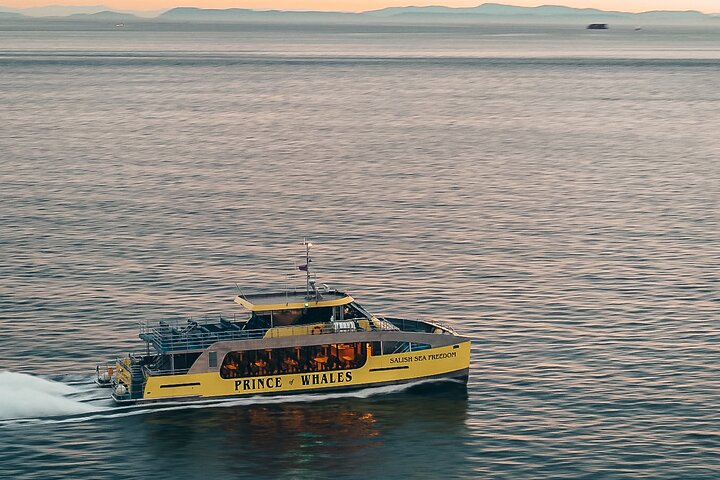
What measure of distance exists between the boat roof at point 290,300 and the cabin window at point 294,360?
7.45ft

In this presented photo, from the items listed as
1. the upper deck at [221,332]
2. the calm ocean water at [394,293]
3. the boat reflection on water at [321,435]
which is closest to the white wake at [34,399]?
the calm ocean water at [394,293]

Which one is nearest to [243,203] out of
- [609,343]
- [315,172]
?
[315,172]

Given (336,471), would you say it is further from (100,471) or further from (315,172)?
(315,172)

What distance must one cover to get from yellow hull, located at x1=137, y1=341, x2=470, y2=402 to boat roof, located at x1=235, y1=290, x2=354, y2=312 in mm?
3564

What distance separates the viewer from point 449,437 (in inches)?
2329

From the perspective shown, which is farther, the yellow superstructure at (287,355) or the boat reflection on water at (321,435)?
the yellow superstructure at (287,355)

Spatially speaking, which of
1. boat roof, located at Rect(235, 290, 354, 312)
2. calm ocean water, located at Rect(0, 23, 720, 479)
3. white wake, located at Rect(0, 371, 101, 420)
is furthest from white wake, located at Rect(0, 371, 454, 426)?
boat roof, located at Rect(235, 290, 354, 312)

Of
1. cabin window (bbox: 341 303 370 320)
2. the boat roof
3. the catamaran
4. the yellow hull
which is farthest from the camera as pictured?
cabin window (bbox: 341 303 370 320)

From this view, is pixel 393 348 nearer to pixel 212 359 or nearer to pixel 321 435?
pixel 321 435

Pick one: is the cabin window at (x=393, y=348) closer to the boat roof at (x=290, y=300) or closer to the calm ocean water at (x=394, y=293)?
the calm ocean water at (x=394, y=293)

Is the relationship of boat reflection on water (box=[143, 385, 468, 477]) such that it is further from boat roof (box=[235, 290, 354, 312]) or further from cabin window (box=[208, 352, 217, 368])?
boat roof (box=[235, 290, 354, 312])

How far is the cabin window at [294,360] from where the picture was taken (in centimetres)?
6312

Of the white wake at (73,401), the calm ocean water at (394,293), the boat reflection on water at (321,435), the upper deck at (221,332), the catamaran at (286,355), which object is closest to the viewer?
the boat reflection on water at (321,435)

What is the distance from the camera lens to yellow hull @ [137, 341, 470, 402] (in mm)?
62156
